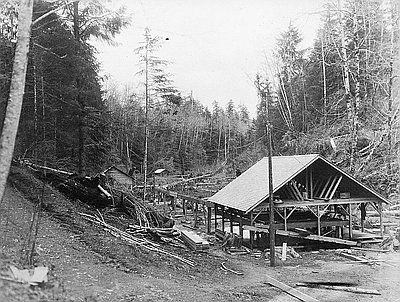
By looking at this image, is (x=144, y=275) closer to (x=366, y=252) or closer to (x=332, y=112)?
(x=366, y=252)

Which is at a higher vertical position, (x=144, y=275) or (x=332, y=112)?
(x=332, y=112)

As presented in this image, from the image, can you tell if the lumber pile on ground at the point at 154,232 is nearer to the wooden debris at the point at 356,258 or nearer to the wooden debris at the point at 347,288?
the wooden debris at the point at 347,288

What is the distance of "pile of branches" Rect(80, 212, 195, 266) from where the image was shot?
34.2 ft

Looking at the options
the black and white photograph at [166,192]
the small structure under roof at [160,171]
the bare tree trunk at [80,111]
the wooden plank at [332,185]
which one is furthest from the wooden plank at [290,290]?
the small structure under roof at [160,171]

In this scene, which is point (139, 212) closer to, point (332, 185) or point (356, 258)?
point (356, 258)

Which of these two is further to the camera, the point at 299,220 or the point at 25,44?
the point at 299,220

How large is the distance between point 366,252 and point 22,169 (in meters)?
11.7

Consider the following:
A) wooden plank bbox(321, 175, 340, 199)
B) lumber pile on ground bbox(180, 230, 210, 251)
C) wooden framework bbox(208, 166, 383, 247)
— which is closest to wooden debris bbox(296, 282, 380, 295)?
lumber pile on ground bbox(180, 230, 210, 251)

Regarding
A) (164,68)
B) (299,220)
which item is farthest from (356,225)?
(164,68)

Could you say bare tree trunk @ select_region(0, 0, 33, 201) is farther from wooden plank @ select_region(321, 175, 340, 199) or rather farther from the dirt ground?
wooden plank @ select_region(321, 175, 340, 199)

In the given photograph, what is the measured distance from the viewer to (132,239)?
10805 millimetres

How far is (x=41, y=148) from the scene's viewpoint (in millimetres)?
13148

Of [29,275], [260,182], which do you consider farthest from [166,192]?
[29,275]

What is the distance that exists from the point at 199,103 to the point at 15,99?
31.9 m
